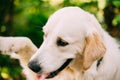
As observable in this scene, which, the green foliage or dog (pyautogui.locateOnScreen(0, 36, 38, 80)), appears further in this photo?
the green foliage

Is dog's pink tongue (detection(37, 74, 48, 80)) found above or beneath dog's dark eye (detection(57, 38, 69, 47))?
beneath

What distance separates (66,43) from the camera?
4.46m

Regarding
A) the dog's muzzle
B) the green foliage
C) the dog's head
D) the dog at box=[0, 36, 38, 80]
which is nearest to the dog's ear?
the dog's head

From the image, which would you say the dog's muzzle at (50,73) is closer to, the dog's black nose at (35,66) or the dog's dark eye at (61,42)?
the dog's black nose at (35,66)

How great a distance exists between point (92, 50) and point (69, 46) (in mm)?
202

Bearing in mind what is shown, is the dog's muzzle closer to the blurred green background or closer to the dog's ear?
the dog's ear

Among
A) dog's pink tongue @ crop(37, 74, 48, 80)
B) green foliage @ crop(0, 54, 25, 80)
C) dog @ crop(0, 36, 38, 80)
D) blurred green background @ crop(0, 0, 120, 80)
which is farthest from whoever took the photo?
blurred green background @ crop(0, 0, 120, 80)

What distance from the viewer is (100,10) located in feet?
25.6

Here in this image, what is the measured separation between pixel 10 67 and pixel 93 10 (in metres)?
1.62

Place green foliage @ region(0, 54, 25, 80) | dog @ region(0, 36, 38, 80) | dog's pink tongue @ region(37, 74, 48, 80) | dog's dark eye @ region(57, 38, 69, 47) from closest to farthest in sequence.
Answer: dog's dark eye @ region(57, 38, 69, 47)
dog's pink tongue @ region(37, 74, 48, 80)
dog @ region(0, 36, 38, 80)
green foliage @ region(0, 54, 25, 80)

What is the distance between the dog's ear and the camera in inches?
178

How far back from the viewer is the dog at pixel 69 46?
446 cm

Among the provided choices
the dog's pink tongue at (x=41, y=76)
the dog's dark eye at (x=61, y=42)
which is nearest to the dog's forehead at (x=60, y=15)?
the dog's dark eye at (x=61, y=42)

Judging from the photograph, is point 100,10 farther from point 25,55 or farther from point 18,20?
point 25,55
